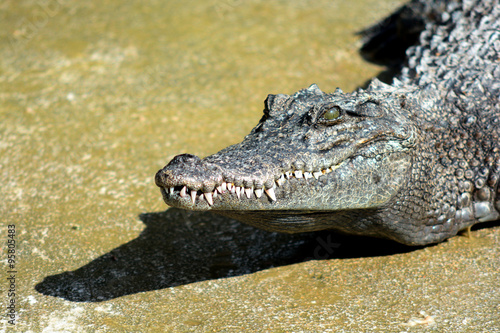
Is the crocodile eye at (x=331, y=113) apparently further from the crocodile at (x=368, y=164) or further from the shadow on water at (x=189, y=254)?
the shadow on water at (x=189, y=254)

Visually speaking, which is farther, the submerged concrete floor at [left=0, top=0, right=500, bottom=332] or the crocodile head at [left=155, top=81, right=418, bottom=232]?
the submerged concrete floor at [left=0, top=0, right=500, bottom=332]

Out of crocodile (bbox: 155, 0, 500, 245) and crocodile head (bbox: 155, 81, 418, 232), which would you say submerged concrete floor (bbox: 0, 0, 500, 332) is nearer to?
crocodile (bbox: 155, 0, 500, 245)

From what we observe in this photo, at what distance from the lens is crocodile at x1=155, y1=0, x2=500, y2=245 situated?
3301mm

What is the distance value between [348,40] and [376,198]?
4197 millimetres

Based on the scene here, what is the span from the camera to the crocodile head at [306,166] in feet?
10.5

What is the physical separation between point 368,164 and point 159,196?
6.53 ft

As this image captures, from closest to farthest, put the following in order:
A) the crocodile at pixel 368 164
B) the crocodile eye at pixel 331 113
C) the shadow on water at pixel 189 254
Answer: the crocodile at pixel 368 164
the crocodile eye at pixel 331 113
the shadow on water at pixel 189 254

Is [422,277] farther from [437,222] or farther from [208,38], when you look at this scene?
[208,38]

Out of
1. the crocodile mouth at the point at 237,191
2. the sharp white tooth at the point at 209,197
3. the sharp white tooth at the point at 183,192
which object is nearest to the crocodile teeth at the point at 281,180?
the crocodile mouth at the point at 237,191

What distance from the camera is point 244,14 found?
7871 mm

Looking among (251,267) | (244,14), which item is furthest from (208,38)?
(251,267)

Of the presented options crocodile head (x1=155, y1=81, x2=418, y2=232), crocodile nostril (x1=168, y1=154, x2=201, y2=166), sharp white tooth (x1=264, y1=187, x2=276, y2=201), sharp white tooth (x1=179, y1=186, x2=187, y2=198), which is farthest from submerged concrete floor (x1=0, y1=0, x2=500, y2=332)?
crocodile nostril (x1=168, y1=154, x2=201, y2=166)

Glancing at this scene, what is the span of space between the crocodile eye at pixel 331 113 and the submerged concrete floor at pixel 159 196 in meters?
1.08

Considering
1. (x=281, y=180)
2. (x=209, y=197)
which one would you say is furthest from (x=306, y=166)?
(x=209, y=197)
